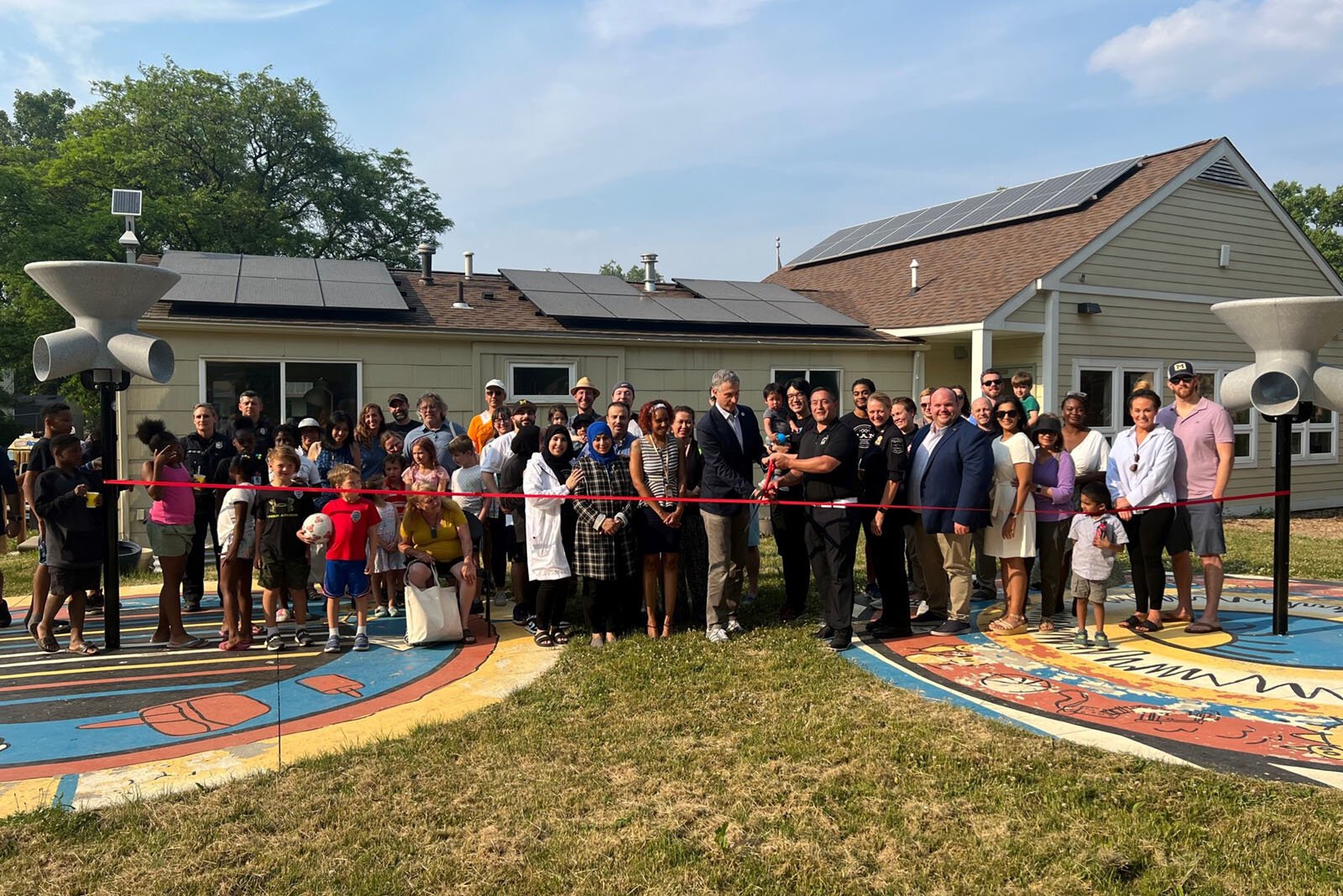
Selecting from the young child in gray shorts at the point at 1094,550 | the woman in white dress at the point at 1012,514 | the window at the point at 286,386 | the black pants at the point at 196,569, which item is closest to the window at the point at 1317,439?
the young child in gray shorts at the point at 1094,550

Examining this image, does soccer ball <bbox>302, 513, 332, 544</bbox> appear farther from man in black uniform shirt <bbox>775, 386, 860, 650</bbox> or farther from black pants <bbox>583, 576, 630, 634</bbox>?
man in black uniform shirt <bbox>775, 386, 860, 650</bbox>

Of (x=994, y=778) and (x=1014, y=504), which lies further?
(x=1014, y=504)

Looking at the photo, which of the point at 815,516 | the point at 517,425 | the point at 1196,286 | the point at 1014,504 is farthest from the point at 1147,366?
the point at 517,425

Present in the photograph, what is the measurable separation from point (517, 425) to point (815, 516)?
257 centimetres

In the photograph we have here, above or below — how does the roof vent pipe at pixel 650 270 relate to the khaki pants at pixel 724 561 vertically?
above

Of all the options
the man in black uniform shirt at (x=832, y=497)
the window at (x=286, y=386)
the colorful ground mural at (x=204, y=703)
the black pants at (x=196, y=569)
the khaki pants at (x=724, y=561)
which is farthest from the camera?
the window at (x=286, y=386)

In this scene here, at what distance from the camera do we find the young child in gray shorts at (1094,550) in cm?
618

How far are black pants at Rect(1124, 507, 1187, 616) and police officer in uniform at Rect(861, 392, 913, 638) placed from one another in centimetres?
174

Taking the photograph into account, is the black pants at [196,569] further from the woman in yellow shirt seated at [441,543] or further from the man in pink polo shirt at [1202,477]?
the man in pink polo shirt at [1202,477]

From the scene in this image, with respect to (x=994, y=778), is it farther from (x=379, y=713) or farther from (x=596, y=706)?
(x=379, y=713)

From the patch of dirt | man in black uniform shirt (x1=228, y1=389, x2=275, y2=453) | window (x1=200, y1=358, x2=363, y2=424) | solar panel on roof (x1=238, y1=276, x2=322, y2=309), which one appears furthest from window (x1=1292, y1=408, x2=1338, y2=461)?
man in black uniform shirt (x1=228, y1=389, x2=275, y2=453)

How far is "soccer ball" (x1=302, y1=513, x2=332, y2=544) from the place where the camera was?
6188mm

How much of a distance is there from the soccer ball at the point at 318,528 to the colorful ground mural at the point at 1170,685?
3860mm

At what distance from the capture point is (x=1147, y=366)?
14.4m
